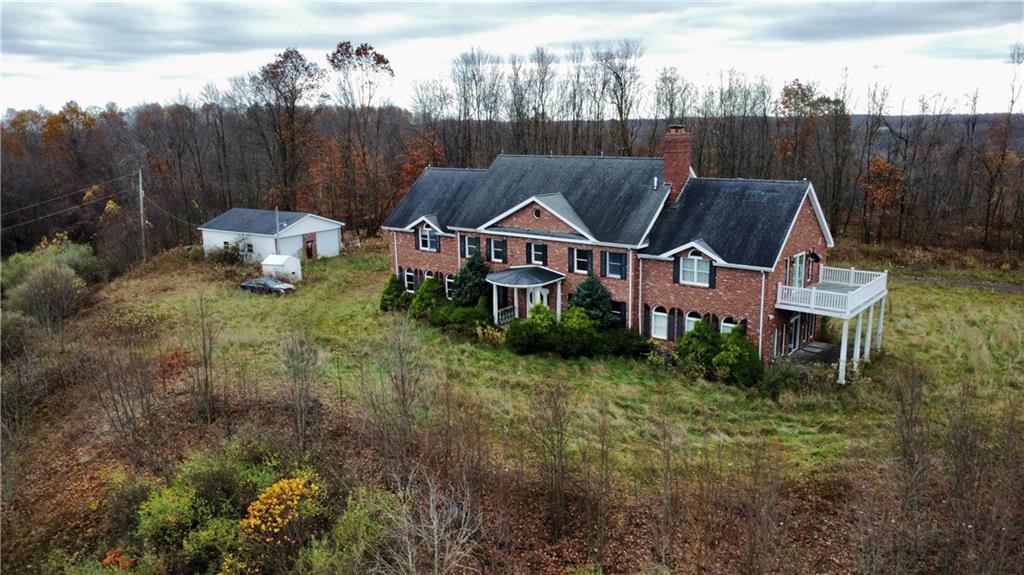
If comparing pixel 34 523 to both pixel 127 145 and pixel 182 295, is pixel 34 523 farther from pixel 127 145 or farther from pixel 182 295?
pixel 127 145

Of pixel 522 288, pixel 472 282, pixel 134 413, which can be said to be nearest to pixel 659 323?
pixel 522 288

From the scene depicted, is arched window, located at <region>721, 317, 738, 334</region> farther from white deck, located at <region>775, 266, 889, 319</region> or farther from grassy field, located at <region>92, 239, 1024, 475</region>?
grassy field, located at <region>92, 239, 1024, 475</region>

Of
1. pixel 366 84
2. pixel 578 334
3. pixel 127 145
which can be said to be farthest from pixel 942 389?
pixel 127 145

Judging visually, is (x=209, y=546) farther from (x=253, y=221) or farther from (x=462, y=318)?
(x=253, y=221)

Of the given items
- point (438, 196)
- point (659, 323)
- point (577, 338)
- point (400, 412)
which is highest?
point (438, 196)

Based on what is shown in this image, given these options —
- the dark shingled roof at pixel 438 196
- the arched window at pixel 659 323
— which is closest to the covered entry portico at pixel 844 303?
the arched window at pixel 659 323

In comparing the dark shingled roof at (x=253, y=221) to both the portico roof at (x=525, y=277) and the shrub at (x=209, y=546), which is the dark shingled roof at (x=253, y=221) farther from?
the shrub at (x=209, y=546)
